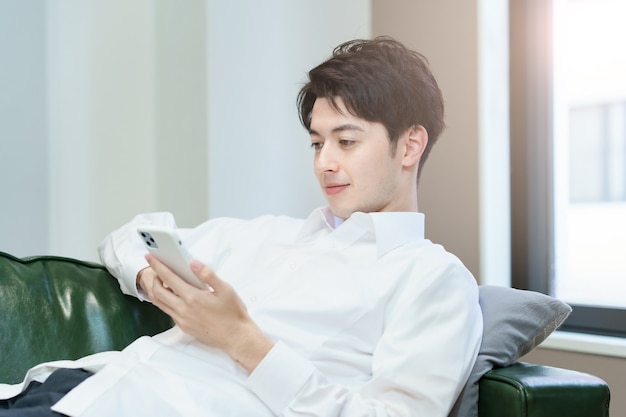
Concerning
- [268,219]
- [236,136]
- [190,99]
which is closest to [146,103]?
[190,99]

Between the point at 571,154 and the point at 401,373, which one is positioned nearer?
the point at 401,373

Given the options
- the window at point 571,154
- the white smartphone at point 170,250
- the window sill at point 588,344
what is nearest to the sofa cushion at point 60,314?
the white smartphone at point 170,250

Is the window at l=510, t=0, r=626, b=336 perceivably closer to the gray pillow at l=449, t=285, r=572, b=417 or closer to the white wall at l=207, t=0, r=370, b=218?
the white wall at l=207, t=0, r=370, b=218

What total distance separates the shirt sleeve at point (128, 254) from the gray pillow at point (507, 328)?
0.67 m

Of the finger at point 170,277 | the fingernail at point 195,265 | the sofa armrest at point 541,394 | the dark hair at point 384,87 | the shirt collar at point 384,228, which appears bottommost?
the sofa armrest at point 541,394

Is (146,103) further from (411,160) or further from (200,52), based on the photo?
(411,160)

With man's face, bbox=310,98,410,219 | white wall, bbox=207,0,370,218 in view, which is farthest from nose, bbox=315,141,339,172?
white wall, bbox=207,0,370,218

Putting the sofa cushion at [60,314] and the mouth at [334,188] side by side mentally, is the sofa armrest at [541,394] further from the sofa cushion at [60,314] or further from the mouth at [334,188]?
the sofa cushion at [60,314]

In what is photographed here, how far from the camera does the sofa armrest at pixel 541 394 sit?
3.13ft

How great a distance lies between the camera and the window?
2002 mm

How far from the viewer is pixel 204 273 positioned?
97cm

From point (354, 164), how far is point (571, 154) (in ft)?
3.85

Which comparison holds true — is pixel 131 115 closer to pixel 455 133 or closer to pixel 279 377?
pixel 455 133

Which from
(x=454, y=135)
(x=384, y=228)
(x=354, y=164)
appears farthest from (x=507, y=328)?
(x=454, y=135)
